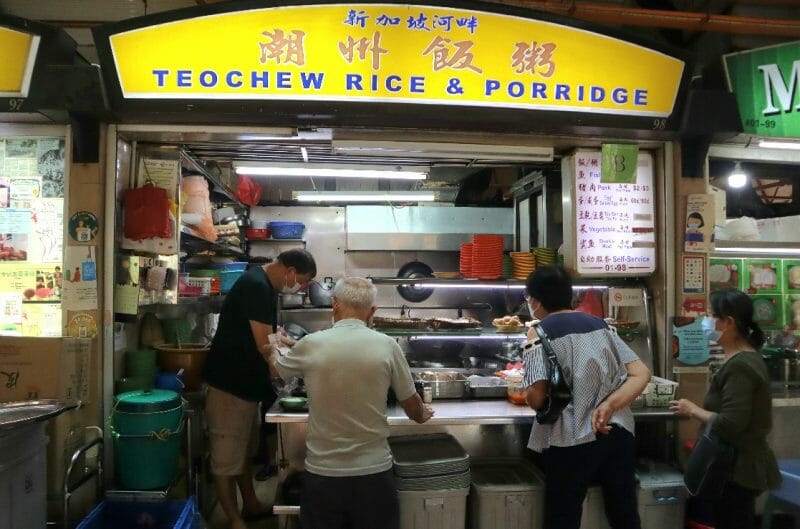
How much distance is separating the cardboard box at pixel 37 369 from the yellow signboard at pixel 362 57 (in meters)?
1.78

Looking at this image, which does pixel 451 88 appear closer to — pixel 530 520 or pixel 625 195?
pixel 625 195

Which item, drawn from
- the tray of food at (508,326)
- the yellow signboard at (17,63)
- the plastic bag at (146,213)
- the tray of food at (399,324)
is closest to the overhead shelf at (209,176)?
the plastic bag at (146,213)

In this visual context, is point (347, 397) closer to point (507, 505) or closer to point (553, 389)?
point (553, 389)

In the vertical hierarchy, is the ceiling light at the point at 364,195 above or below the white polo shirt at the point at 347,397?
above

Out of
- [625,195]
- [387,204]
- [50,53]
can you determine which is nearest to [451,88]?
[625,195]

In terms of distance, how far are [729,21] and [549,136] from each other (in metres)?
2.74

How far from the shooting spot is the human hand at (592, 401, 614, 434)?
279cm

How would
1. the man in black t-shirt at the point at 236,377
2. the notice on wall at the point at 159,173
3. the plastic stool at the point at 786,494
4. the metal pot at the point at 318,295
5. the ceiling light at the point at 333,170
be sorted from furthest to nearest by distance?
the metal pot at the point at 318,295
the ceiling light at the point at 333,170
the notice on wall at the point at 159,173
the man in black t-shirt at the point at 236,377
the plastic stool at the point at 786,494

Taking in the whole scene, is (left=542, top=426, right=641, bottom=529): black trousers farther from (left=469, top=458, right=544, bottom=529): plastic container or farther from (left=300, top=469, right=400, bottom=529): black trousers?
(left=300, top=469, right=400, bottom=529): black trousers

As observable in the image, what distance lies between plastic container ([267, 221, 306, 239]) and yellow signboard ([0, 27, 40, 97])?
4.22 meters

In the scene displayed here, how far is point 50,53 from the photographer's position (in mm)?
3443

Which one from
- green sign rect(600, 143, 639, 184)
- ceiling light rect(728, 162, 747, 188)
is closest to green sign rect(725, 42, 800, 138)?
ceiling light rect(728, 162, 747, 188)

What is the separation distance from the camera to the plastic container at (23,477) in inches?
108

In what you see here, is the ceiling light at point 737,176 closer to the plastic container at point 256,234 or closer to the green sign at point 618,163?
the green sign at point 618,163
